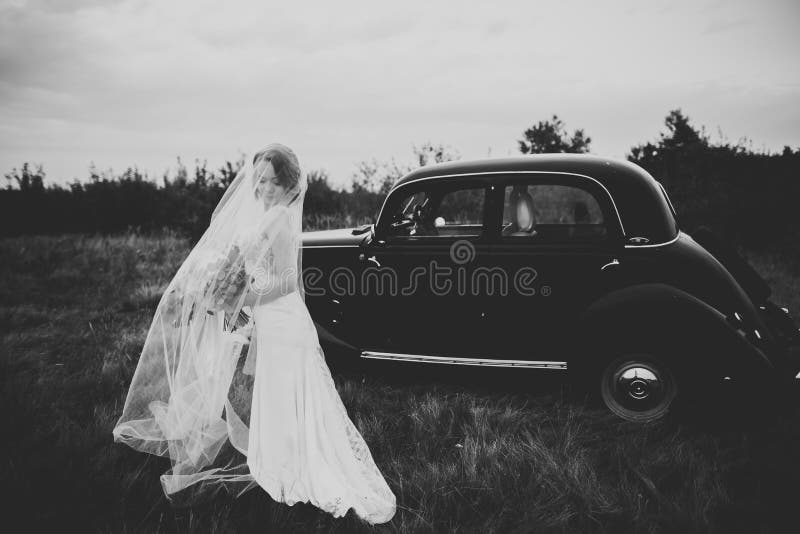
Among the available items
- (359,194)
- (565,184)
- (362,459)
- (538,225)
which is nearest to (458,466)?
(362,459)

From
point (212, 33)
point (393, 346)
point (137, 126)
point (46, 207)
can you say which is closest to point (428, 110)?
point (212, 33)

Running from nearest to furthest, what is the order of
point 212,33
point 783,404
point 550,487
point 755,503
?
point 755,503
point 550,487
point 783,404
point 212,33

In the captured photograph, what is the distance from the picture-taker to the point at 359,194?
43.3 feet

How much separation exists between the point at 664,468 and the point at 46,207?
50.7 ft

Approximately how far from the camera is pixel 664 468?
2.38 metres

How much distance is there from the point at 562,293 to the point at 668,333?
71cm

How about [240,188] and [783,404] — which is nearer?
[240,188]

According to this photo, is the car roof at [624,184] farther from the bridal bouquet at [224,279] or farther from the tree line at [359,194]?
the tree line at [359,194]

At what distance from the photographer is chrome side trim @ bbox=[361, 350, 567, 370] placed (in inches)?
120

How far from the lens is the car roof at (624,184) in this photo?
9.21 ft

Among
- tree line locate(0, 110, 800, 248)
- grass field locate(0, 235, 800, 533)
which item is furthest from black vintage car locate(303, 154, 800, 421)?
tree line locate(0, 110, 800, 248)

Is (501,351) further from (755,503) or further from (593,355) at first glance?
(755,503)

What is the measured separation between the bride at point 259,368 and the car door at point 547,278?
1.50m

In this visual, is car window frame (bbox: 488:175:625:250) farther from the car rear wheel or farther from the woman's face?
the woman's face
